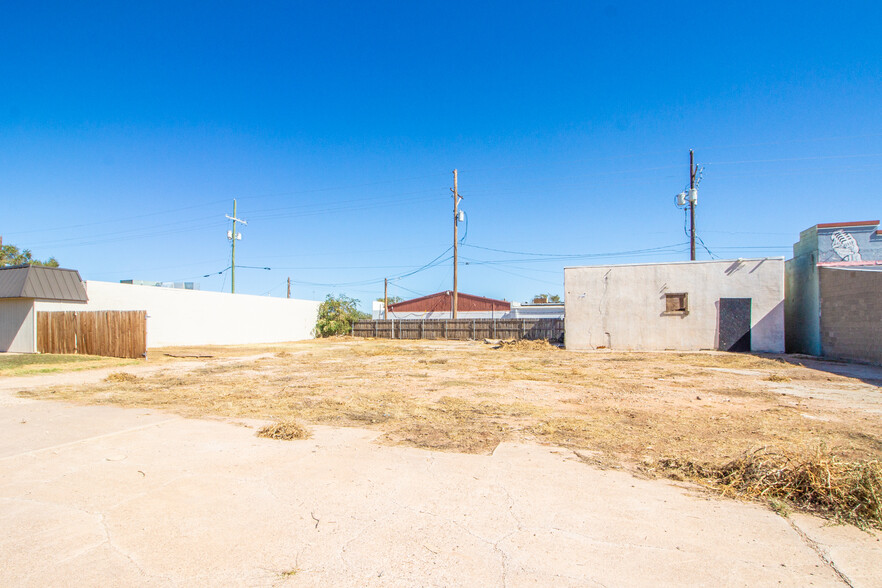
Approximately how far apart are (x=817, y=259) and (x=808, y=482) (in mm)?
19983

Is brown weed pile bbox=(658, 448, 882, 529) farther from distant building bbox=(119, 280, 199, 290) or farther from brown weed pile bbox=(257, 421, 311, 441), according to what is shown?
distant building bbox=(119, 280, 199, 290)

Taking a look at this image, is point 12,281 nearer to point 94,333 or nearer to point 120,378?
point 94,333

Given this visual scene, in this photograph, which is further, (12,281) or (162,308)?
(162,308)

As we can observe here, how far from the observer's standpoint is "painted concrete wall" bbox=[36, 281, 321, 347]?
22.6 m

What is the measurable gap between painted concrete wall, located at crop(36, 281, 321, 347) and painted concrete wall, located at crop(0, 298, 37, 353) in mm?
556

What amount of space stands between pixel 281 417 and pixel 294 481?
9.96ft

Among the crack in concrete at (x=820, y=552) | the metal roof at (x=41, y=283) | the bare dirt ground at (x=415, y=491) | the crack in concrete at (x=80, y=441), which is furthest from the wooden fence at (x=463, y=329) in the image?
→ the crack in concrete at (x=820, y=552)

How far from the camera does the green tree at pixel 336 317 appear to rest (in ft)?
120

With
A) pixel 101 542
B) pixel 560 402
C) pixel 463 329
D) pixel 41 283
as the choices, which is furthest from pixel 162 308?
pixel 101 542

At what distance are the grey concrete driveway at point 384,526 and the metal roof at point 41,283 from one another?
18.1m

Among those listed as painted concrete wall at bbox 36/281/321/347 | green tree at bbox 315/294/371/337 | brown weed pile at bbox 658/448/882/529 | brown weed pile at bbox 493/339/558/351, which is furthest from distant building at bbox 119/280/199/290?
brown weed pile at bbox 658/448/882/529

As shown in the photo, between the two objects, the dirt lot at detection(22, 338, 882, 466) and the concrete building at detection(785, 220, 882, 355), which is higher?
the concrete building at detection(785, 220, 882, 355)

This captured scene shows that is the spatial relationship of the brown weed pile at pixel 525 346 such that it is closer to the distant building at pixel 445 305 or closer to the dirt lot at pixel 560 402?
the dirt lot at pixel 560 402

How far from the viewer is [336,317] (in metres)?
36.7
